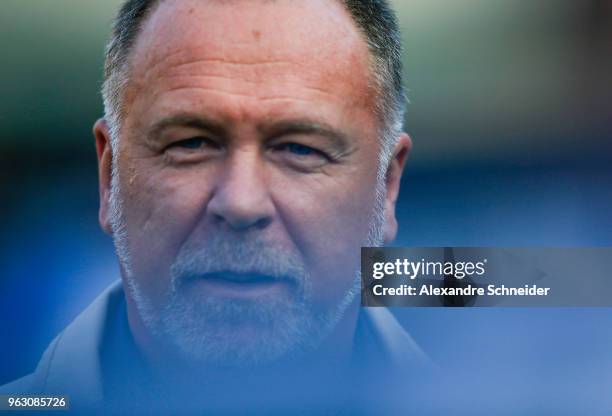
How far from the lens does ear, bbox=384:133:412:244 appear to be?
2.60 m

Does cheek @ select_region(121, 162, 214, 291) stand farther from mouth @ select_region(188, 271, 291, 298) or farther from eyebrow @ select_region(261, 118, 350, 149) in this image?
eyebrow @ select_region(261, 118, 350, 149)

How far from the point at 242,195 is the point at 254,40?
516 mm

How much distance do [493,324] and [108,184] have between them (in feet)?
4.76

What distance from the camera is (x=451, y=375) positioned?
2.63 m

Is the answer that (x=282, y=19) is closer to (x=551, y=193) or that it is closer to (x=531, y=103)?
(x=531, y=103)

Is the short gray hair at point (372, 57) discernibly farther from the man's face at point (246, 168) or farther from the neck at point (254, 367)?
the neck at point (254, 367)

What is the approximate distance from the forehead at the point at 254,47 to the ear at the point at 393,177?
220 mm

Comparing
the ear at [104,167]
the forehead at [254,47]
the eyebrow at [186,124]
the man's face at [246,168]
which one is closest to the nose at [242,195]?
the man's face at [246,168]

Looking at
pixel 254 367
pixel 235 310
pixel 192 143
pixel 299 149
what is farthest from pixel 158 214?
pixel 254 367

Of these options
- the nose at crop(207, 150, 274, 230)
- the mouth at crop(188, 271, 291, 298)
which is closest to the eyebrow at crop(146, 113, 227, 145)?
the nose at crop(207, 150, 274, 230)

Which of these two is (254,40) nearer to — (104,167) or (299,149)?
(299,149)

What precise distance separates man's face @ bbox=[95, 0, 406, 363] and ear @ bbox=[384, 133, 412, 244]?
0.26 ft

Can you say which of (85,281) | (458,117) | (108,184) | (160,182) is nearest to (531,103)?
(458,117)

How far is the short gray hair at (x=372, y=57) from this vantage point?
100 inches
